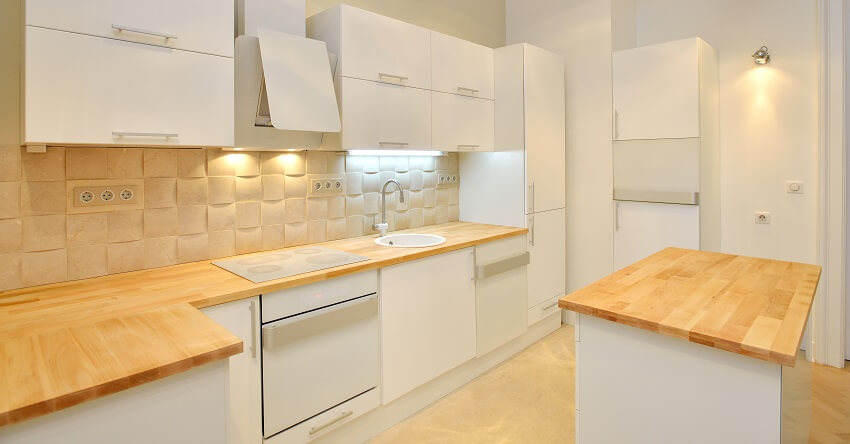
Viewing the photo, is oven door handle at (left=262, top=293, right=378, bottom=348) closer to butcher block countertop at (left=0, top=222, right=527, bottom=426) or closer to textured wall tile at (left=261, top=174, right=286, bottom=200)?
butcher block countertop at (left=0, top=222, right=527, bottom=426)

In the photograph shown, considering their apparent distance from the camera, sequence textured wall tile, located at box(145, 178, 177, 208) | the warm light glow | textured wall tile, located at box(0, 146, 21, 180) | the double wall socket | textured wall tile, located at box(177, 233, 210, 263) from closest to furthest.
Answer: textured wall tile, located at box(0, 146, 21, 180) → textured wall tile, located at box(145, 178, 177, 208) → textured wall tile, located at box(177, 233, 210, 263) → the double wall socket → the warm light glow

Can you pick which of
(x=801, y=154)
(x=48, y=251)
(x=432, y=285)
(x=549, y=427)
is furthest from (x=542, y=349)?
Answer: (x=48, y=251)

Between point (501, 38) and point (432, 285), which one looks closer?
point (432, 285)

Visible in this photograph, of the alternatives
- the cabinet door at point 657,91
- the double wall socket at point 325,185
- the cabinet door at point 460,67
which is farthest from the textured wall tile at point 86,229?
the cabinet door at point 657,91

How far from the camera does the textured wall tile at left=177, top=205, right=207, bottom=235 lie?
7.05ft

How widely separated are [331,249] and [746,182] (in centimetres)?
296

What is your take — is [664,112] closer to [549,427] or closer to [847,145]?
[847,145]

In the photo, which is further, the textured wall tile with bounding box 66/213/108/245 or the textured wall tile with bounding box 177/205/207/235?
the textured wall tile with bounding box 177/205/207/235

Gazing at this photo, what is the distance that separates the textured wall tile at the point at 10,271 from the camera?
1724mm

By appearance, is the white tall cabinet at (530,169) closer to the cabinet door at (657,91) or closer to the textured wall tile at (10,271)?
the cabinet door at (657,91)

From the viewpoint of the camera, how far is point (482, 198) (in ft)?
11.4

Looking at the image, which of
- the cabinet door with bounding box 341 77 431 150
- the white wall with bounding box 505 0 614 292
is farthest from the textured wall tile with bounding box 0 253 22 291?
the white wall with bounding box 505 0 614 292

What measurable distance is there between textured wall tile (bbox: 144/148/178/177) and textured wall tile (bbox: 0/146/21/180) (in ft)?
1.39

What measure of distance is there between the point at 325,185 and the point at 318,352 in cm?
106
